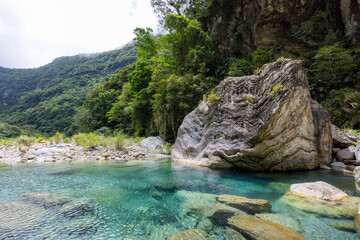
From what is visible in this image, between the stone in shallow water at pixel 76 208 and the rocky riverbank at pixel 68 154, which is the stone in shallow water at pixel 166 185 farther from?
the rocky riverbank at pixel 68 154

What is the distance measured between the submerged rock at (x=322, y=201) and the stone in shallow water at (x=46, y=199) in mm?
5066

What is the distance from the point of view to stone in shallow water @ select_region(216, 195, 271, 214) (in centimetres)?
356

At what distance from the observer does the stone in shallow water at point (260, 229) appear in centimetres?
252

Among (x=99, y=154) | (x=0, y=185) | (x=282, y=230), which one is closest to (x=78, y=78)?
(x=99, y=154)

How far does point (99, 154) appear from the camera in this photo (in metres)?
11.2

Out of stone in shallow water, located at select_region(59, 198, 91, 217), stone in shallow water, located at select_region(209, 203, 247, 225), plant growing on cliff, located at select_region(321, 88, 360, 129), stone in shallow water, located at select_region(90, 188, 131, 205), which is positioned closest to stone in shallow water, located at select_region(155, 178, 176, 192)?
stone in shallow water, located at select_region(90, 188, 131, 205)

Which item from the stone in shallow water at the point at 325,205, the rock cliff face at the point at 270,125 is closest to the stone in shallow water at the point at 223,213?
the stone in shallow water at the point at 325,205

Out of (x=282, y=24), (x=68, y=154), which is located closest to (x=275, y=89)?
(x=68, y=154)

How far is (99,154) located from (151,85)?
792 cm

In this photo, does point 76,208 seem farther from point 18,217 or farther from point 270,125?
point 270,125

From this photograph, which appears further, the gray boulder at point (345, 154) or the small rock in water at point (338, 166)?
the gray boulder at point (345, 154)

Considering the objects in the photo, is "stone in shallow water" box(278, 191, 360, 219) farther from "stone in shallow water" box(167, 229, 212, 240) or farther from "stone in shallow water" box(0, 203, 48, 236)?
"stone in shallow water" box(0, 203, 48, 236)

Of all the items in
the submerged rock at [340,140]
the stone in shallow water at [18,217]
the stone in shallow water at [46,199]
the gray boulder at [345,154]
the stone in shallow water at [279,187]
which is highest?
the submerged rock at [340,140]

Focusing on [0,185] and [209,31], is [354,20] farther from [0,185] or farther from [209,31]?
[0,185]
